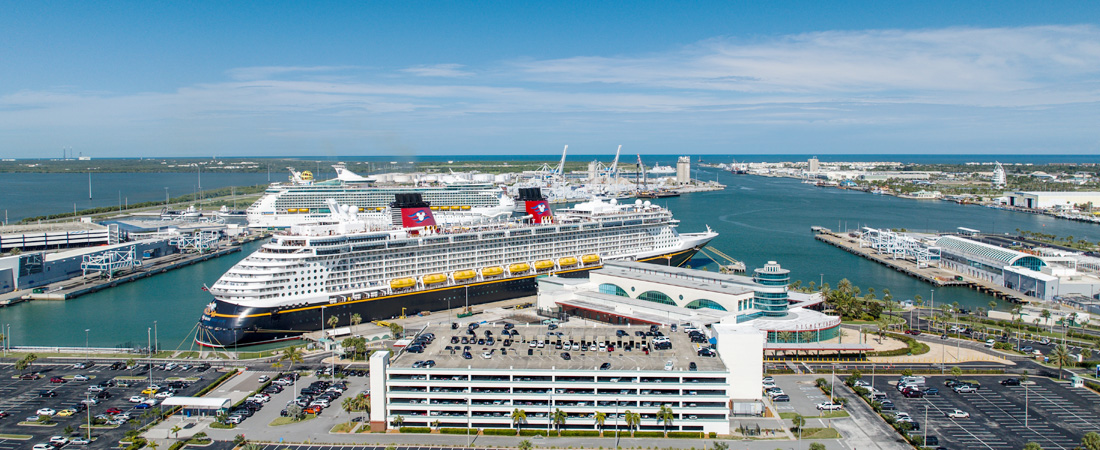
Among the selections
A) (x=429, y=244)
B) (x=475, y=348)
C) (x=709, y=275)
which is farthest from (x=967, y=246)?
(x=475, y=348)

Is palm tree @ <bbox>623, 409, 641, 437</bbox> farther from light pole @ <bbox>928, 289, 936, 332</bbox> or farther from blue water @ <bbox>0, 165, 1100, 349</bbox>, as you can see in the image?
blue water @ <bbox>0, 165, 1100, 349</bbox>

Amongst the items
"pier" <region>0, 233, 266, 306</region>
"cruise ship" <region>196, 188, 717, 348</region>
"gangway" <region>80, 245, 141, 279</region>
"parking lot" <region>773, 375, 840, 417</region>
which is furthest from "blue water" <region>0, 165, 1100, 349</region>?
"parking lot" <region>773, 375, 840, 417</region>

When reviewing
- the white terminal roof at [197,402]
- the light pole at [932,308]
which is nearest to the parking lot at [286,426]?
the white terminal roof at [197,402]

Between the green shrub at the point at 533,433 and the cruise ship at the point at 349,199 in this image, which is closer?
the green shrub at the point at 533,433

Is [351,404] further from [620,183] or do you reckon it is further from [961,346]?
[620,183]

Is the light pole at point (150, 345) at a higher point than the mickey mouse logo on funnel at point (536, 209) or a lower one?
lower

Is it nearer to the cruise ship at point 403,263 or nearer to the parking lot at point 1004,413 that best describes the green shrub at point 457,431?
the cruise ship at point 403,263

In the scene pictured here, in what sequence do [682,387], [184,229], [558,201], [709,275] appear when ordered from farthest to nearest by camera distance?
1. [558,201]
2. [184,229]
3. [709,275]
4. [682,387]
